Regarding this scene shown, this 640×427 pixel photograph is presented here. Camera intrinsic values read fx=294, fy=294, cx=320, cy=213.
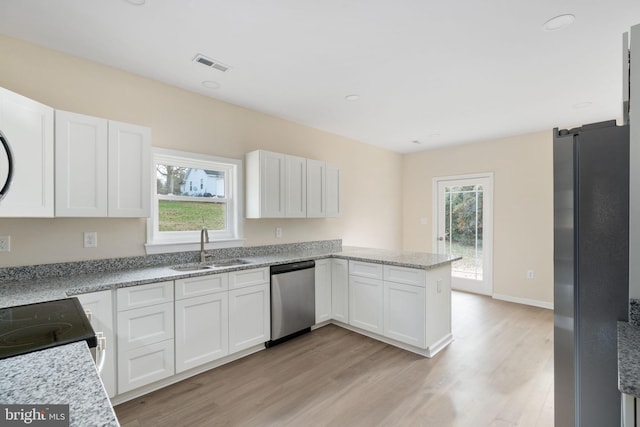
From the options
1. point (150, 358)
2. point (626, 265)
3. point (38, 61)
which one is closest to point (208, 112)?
point (38, 61)

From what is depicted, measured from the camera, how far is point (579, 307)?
1429mm

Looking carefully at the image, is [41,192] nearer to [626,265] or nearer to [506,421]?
[626,265]

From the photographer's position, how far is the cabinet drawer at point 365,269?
10.4 feet

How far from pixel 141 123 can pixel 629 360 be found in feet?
11.3

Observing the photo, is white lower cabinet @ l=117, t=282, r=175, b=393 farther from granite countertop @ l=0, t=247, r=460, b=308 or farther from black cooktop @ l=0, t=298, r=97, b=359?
black cooktop @ l=0, t=298, r=97, b=359

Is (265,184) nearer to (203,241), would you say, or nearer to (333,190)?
(203,241)

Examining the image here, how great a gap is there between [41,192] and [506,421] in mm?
3445

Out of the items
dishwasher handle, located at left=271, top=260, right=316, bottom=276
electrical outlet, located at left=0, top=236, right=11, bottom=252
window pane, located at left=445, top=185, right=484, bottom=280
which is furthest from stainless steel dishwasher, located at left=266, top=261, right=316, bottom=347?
window pane, located at left=445, top=185, right=484, bottom=280

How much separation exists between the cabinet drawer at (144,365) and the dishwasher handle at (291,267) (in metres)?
1.09

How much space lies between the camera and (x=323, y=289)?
354 cm

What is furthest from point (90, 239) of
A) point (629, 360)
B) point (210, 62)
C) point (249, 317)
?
point (629, 360)

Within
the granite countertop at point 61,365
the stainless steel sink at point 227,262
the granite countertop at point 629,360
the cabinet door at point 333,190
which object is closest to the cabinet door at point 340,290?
the cabinet door at point 333,190

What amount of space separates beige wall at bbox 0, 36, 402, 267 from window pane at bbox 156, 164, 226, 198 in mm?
242

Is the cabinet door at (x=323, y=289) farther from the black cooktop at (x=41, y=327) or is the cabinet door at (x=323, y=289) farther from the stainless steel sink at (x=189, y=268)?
the black cooktop at (x=41, y=327)
